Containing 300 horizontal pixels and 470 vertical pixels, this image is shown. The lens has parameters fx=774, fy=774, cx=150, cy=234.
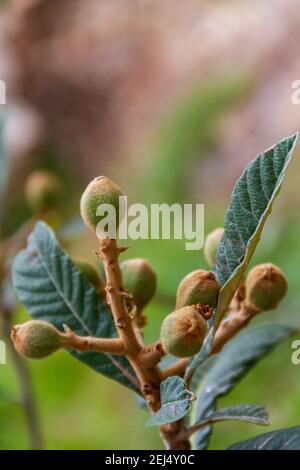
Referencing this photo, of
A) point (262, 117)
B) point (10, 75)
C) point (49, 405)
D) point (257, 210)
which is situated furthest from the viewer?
point (10, 75)

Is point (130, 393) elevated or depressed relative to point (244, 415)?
depressed

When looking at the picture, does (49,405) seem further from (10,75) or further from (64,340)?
(10,75)

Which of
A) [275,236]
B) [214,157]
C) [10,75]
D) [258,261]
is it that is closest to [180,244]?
[275,236]

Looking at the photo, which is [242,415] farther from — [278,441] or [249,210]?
[249,210]

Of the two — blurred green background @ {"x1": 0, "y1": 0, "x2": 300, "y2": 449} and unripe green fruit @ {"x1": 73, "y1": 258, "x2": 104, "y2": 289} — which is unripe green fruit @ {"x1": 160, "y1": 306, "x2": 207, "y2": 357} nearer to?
unripe green fruit @ {"x1": 73, "y1": 258, "x2": 104, "y2": 289}

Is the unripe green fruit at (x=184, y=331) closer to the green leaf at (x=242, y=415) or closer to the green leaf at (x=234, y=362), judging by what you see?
Result: the green leaf at (x=242, y=415)

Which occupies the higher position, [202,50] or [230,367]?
[202,50]

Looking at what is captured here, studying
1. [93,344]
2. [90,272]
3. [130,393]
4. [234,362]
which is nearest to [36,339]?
[93,344]
